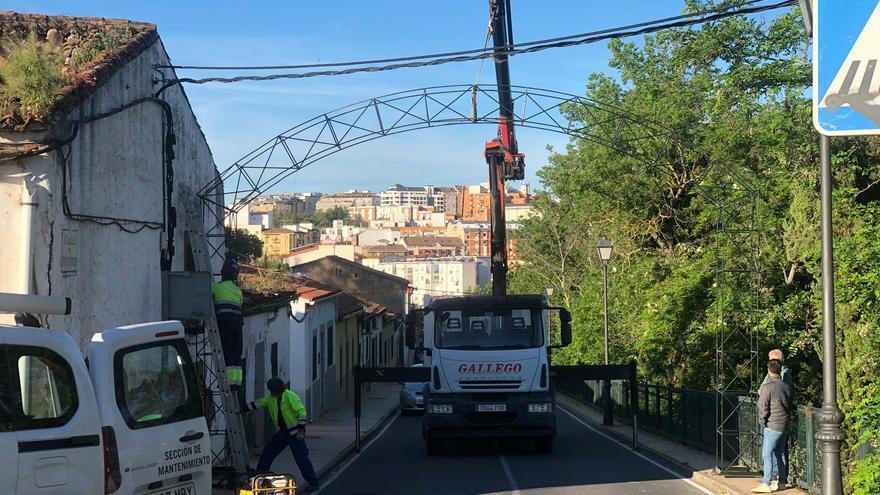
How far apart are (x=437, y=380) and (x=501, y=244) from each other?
5795 millimetres

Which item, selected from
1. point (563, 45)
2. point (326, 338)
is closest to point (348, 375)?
point (326, 338)

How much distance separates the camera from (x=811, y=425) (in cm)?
1255

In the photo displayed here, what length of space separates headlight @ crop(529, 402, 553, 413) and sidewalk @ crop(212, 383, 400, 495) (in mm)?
3768

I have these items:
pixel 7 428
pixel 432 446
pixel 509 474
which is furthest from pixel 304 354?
pixel 7 428

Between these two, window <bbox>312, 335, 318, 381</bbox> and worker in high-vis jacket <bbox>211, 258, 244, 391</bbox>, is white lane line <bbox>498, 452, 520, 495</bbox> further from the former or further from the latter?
window <bbox>312, 335, 318, 381</bbox>

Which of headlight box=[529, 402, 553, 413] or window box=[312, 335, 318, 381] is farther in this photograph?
window box=[312, 335, 318, 381]

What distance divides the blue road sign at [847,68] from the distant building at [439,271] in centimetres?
11978

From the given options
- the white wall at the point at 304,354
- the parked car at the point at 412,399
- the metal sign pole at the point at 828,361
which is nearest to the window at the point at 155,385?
the metal sign pole at the point at 828,361

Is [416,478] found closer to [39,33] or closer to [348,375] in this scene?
[39,33]

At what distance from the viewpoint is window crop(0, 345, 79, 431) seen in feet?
20.7

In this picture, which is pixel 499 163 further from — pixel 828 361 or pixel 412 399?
pixel 828 361

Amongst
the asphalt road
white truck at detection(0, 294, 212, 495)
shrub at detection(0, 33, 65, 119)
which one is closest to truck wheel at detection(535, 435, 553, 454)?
the asphalt road

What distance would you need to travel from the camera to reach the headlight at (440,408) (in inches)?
706

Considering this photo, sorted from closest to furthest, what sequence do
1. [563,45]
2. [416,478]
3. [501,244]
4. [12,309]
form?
[12,309] < [563,45] < [416,478] < [501,244]
